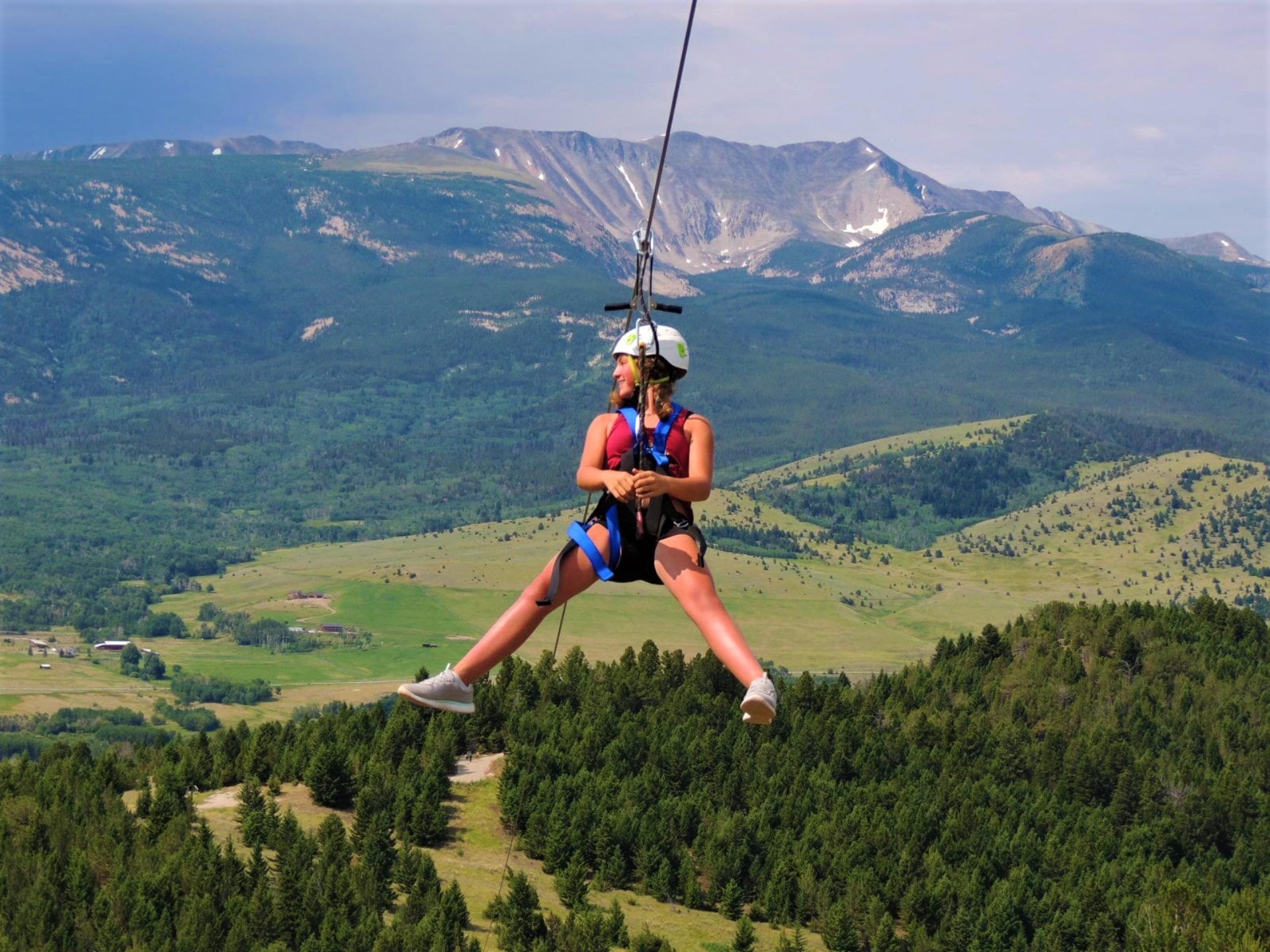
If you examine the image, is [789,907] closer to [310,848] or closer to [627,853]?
[627,853]

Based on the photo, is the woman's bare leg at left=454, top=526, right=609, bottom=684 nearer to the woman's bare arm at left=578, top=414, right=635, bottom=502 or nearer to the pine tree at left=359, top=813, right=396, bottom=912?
the woman's bare arm at left=578, top=414, right=635, bottom=502

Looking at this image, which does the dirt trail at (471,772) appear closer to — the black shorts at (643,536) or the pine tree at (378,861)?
the pine tree at (378,861)

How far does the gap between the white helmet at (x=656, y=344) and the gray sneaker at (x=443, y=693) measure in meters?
5.81

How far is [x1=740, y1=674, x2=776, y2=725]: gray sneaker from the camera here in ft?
86.4

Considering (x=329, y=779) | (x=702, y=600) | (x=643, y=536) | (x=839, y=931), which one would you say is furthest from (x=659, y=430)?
(x=839, y=931)

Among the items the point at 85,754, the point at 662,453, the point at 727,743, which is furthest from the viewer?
the point at 727,743

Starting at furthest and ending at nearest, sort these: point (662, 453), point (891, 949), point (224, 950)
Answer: point (891, 949)
point (224, 950)
point (662, 453)

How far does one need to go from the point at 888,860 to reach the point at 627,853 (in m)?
23.7

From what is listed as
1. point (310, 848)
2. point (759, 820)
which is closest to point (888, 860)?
point (759, 820)

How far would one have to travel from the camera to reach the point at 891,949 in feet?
477

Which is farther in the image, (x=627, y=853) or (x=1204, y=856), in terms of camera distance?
(x=1204, y=856)

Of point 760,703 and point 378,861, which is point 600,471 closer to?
point 760,703

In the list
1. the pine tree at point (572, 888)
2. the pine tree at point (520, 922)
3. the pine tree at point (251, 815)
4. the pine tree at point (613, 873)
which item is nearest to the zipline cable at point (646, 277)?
the pine tree at point (520, 922)

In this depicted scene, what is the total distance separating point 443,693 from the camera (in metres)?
28.7
